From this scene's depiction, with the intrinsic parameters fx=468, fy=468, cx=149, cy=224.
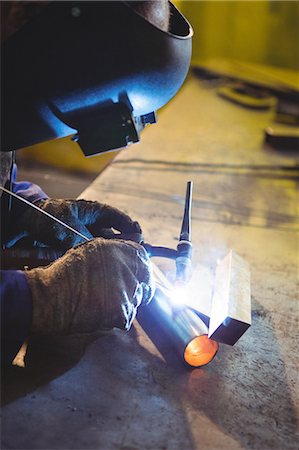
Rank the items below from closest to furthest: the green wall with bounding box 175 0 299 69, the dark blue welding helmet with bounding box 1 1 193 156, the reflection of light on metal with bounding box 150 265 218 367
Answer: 1. the dark blue welding helmet with bounding box 1 1 193 156
2. the reflection of light on metal with bounding box 150 265 218 367
3. the green wall with bounding box 175 0 299 69

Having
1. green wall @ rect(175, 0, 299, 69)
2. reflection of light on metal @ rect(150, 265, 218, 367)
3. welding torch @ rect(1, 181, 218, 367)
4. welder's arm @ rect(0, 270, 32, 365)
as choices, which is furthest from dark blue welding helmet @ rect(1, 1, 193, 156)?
green wall @ rect(175, 0, 299, 69)

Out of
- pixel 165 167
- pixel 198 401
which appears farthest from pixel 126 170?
pixel 198 401

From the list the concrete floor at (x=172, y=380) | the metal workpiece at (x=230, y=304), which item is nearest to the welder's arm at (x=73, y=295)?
the concrete floor at (x=172, y=380)

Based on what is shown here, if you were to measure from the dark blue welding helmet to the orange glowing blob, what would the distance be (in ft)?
1.77

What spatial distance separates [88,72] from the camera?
1009 mm

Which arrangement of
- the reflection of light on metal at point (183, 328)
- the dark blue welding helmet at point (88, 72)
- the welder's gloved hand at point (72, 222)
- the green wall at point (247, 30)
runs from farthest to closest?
the green wall at point (247, 30), the welder's gloved hand at point (72, 222), the reflection of light on metal at point (183, 328), the dark blue welding helmet at point (88, 72)

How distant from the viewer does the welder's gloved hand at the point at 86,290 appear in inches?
41.3

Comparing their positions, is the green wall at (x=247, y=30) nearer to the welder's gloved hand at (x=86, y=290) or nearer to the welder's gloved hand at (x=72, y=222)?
the welder's gloved hand at (x=72, y=222)

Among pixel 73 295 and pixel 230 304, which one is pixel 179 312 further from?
pixel 73 295

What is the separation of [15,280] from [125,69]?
52 centimetres

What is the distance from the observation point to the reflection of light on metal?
121 centimetres

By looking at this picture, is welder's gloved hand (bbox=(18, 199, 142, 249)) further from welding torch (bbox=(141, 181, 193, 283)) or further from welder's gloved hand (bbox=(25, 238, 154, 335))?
welder's gloved hand (bbox=(25, 238, 154, 335))

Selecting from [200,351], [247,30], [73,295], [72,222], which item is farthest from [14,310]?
[247,30]

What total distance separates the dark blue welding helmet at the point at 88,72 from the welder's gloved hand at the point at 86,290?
0.85 feet
